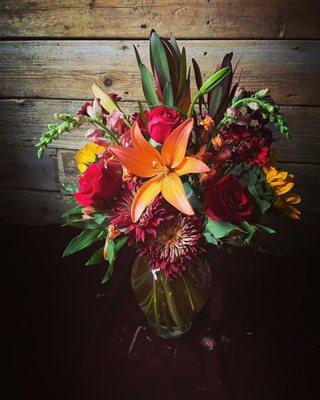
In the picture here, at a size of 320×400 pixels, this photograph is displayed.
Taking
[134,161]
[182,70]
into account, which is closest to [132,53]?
[182,70]

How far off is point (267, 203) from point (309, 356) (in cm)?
40

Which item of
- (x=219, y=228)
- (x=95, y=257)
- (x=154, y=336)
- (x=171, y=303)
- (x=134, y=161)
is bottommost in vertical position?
(x=154, y=336)

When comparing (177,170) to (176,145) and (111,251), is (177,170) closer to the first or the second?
(176,145)

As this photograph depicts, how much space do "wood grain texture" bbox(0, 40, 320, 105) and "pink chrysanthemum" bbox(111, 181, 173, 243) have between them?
0.52 m

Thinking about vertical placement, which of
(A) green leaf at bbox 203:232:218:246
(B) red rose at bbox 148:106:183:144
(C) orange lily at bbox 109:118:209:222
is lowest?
(A) green leaf at bbox 203:232:218:246

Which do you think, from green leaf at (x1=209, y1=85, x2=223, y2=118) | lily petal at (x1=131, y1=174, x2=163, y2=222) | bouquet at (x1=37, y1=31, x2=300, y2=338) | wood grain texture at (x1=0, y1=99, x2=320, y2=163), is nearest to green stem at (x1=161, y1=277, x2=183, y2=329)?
bouquet at (x1=37, y1=31, x2=300, y2=338)

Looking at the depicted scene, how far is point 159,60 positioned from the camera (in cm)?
65

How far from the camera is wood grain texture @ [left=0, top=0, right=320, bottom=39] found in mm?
924

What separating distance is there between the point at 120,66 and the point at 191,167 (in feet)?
1.92

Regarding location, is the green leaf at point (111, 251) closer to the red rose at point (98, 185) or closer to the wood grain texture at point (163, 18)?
the red rose at point (98, 185)

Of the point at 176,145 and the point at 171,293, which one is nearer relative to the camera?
the point at 176,145

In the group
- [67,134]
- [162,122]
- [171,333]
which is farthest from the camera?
[67,134]

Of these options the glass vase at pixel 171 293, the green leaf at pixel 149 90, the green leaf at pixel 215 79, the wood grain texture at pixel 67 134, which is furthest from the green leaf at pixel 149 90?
the wood grain texture at pixel 67 134

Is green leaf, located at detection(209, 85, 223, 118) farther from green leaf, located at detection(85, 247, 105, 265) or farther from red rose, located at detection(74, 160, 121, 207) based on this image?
green leaf, located at detection(85, 247, 105, 265)
